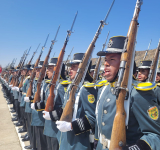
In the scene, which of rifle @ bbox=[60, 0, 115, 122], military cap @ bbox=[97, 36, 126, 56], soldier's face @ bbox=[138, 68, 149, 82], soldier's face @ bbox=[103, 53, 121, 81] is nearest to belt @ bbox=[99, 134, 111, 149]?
soldier's face @ bbox=[103, 53, 121, 81]

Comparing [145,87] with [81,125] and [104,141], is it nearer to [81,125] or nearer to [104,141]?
[104,141]

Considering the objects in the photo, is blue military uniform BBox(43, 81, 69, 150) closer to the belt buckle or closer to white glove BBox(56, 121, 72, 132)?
white glove BBox(56, 121, 72, 132)

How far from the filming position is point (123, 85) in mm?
1651

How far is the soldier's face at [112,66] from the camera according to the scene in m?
2.01

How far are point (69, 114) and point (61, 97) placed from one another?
1.10 m

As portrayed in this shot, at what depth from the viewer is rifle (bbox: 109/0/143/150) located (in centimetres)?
153

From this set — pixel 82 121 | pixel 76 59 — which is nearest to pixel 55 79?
pixel 76 59

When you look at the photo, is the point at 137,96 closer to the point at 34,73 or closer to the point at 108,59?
the point at 108,59

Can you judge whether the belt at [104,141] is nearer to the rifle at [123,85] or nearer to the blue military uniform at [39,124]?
the rifle at [123,85]

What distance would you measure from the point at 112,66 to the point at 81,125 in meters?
1.18

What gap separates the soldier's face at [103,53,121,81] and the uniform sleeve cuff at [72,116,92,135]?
98cm

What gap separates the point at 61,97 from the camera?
3840 millimetres

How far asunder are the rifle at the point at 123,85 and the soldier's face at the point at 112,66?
0.26 meters

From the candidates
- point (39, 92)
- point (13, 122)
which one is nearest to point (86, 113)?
point (39, 92)
